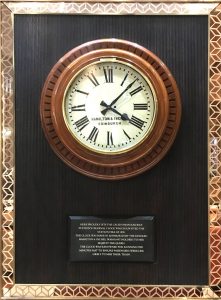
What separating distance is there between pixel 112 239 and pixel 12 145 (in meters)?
0.48

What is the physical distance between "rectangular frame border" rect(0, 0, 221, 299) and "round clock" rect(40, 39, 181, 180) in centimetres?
14

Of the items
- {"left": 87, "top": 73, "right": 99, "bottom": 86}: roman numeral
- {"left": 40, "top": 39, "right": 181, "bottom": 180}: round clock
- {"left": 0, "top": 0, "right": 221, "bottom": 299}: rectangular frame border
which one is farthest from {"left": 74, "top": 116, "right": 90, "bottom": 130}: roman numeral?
{"left": 0, "top": 0, "right": 221, "bottom": 299}: rectangular frame border

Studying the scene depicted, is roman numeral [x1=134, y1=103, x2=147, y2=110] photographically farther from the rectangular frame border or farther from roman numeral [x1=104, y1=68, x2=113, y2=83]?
the rectangular frame border

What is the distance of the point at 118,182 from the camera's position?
1395mm

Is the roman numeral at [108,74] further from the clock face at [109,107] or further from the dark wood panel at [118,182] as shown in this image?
the dark wood panel at [118,182]

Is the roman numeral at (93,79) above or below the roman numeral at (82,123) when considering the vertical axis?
above

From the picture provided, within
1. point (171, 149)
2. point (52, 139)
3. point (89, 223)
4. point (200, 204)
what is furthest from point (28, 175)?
point (200, 204)

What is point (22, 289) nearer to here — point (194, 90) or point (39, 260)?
point (39, 260)

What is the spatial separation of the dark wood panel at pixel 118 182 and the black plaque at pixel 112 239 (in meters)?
0.03

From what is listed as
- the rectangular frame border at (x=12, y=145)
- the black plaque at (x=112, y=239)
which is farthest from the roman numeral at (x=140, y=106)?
the black plaque at (x=112, y=239)

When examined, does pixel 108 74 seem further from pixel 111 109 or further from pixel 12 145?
pixel 12 145

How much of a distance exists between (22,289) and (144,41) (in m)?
0.98

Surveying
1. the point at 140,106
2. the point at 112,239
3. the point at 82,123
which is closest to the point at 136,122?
the point at 140,106

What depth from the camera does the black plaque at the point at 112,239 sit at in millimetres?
1387
